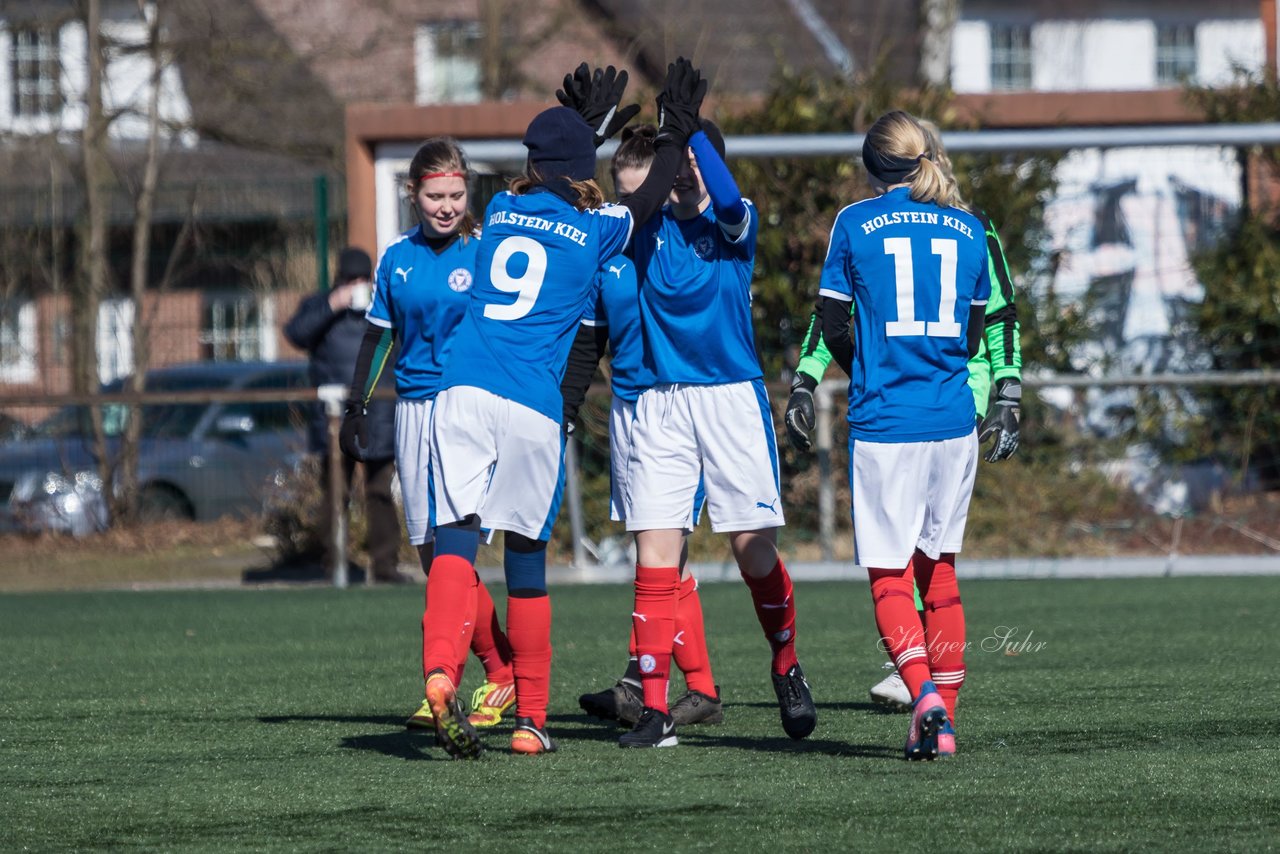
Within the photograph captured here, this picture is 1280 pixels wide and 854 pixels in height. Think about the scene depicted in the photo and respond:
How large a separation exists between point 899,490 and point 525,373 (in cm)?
108

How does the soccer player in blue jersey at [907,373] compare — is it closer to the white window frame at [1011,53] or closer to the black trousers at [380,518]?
the black trousers at [380,518]

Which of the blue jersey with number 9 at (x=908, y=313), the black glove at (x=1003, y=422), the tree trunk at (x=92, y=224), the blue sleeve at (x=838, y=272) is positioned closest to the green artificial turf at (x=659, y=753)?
the black glove at (x=1003, y=422)

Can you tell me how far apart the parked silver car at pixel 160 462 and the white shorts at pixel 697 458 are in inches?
300

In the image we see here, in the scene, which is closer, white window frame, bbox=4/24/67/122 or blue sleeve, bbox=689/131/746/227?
blue sleeve, bbox=689/131/746/227

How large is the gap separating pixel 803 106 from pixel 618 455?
25.8ft

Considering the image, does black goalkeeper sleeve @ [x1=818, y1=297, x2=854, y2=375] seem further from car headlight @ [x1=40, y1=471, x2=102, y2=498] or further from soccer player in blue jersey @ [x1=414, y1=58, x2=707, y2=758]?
car headlight @ [x1=40, y1=471, x2=102, y2=498]

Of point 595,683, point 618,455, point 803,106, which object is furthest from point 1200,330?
point 618,455

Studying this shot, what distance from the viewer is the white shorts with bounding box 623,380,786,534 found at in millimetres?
5570

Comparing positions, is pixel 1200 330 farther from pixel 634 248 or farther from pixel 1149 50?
pixel 1149 50

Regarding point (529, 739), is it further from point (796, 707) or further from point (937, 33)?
point (937, 33)

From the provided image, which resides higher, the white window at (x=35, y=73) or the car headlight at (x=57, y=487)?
the white window at (x=35, y=73)

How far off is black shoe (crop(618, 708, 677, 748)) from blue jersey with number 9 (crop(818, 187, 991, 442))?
3.37ft

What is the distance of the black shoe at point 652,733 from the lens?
534 centimetres

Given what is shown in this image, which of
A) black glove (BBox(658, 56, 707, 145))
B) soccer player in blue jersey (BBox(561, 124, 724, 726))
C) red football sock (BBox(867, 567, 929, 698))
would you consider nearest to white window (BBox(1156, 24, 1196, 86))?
soccer player in blue jersey (BBox(561, 124, 724, 726))
